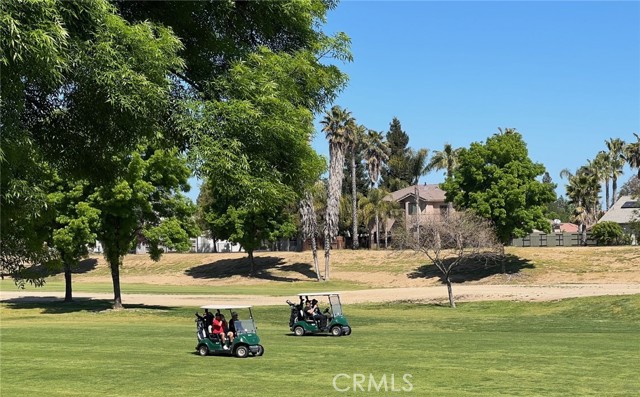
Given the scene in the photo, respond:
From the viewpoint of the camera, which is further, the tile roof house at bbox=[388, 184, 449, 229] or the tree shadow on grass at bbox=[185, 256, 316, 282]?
the tile roof house at bbox=[388, 184, 449, 229]

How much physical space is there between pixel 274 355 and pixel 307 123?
15.2m

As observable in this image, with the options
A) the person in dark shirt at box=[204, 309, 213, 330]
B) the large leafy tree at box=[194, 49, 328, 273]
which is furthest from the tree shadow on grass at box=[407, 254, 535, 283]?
the large leafy tree at box=[194, 49, 328, 273]

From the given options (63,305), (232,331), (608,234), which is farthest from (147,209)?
(608,234)

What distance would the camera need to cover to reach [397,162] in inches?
5364

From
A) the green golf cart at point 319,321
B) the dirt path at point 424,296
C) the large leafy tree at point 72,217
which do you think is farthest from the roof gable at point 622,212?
the green golf cart at point 319,321

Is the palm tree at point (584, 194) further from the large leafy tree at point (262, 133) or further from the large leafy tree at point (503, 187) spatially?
the large leafy tree at point (262, 133)

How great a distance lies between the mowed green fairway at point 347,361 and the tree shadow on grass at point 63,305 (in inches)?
528

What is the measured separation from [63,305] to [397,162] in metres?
85.6

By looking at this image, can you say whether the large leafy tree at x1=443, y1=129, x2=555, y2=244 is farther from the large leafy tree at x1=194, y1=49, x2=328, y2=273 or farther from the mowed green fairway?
the large leafy tree at x1=194, y1=49, x2=328, y2=273

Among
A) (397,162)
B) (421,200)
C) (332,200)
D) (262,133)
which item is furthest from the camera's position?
(397,162)

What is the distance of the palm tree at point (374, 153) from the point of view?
126000mm

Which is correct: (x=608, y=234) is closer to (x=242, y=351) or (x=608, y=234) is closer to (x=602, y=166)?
(x=602, y=166)

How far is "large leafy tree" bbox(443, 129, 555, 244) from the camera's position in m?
78.8

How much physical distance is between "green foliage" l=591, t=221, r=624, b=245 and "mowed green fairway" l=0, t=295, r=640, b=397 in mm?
56111
